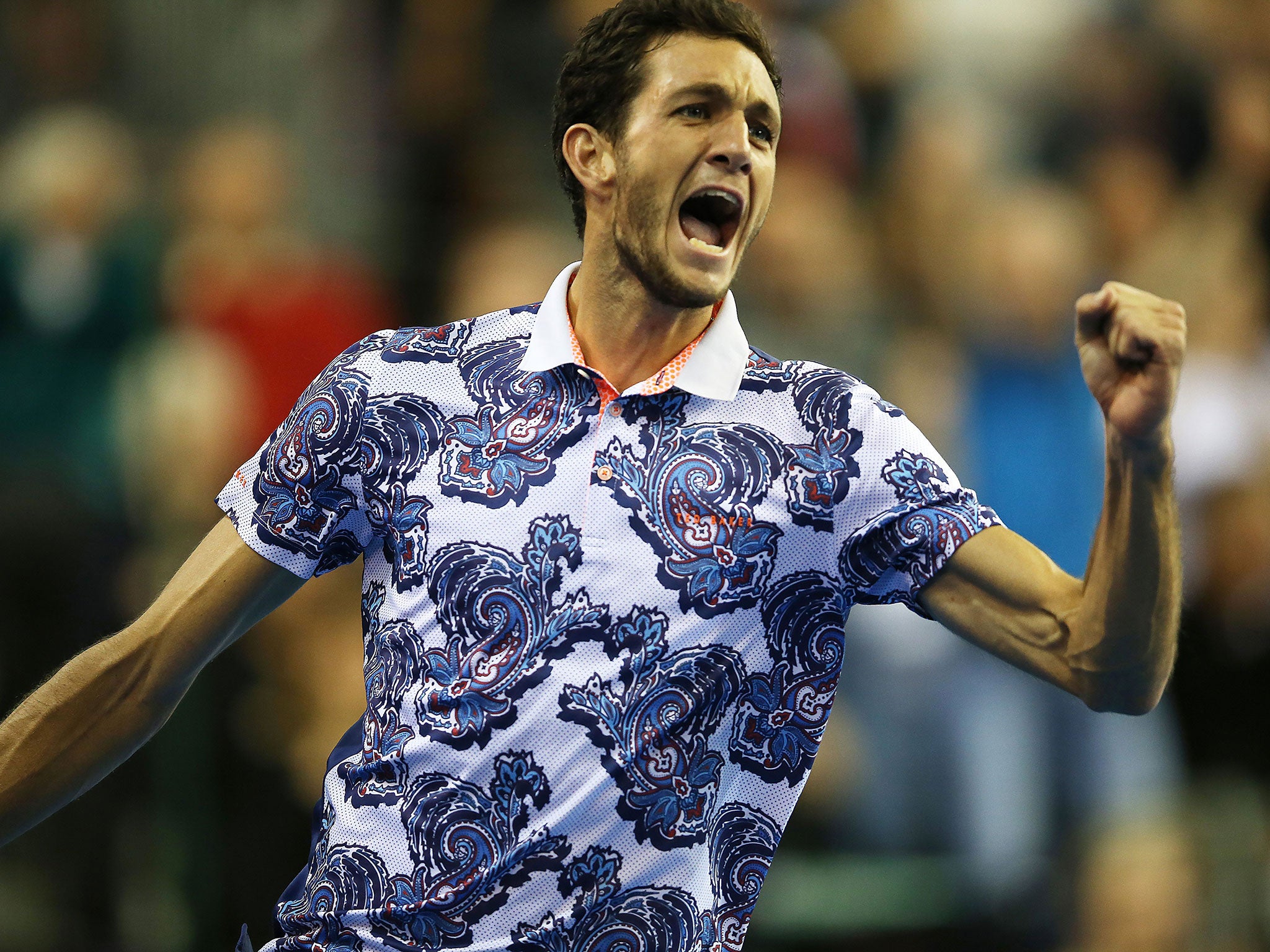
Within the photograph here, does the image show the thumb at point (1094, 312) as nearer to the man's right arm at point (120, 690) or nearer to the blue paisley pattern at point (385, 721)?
the blue paisley pattern at point (385, 721)

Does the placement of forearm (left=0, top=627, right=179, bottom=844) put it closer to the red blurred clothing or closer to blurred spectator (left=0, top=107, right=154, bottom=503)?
blurred spectator (left=0, top=107, right=154, bottom=503)

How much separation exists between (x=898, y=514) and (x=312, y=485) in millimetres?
961

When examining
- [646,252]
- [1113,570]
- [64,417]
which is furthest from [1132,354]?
[64,417]

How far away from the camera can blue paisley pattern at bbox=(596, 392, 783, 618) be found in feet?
8.56

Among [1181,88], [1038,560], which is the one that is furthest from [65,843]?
[1181,88]

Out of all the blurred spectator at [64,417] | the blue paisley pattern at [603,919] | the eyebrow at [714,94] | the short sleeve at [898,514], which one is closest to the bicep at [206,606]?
the blue paisley pattern at [603,919]

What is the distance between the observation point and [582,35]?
304 centimetres

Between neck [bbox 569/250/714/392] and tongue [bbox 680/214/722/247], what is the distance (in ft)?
0.39

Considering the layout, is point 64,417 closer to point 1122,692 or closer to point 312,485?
point 312,485

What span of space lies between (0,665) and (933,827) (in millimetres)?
2947

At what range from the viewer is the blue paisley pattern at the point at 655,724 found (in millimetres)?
2539

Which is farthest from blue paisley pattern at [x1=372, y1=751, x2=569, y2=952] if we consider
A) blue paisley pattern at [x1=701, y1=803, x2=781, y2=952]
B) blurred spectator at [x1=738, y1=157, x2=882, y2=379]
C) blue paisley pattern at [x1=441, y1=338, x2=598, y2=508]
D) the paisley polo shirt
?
blurred spectator at [x1=738, y1=157, x2=882, y2=379]

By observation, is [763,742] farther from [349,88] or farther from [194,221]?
[349,88]

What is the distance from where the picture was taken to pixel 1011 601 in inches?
101
